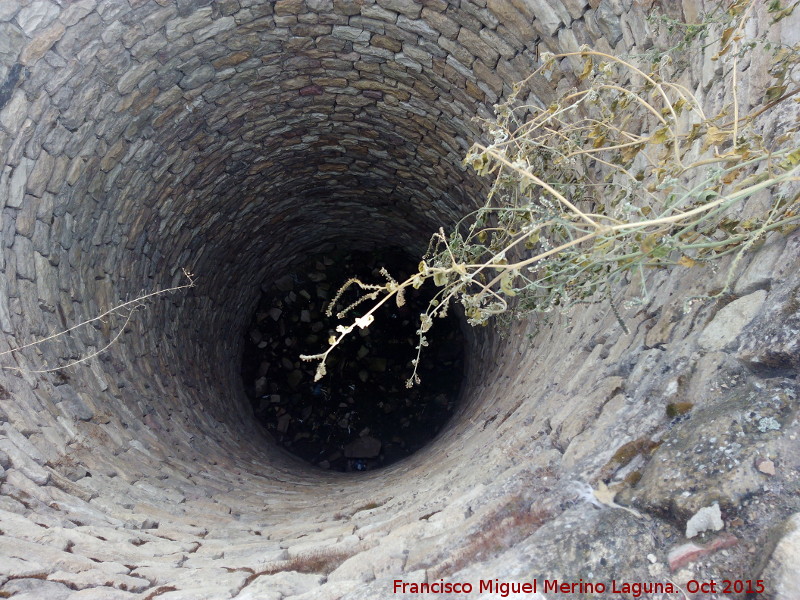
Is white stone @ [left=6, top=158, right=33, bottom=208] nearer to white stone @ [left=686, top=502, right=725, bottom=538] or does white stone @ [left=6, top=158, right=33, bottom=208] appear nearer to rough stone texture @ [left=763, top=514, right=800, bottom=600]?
white stone @ [left=686, top=502, right=725, bottom=538]

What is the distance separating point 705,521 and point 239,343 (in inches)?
185

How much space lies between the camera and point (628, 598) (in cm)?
110

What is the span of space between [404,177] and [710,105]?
274 centimetres

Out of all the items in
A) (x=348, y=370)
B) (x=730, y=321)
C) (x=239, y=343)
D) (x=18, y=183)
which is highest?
(x=18, y=183)

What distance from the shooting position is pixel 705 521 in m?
1.13

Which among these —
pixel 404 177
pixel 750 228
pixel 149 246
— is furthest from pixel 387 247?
pixel 750 228

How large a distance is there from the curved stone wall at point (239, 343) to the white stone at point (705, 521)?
0.08 feet

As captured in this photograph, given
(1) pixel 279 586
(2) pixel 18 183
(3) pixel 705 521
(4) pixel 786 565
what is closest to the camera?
(4) pixel 786 565

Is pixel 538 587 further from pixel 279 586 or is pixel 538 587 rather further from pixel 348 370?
pixel 348 370

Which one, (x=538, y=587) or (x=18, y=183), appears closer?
(x=538, y=587)

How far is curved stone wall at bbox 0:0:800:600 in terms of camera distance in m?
1.30

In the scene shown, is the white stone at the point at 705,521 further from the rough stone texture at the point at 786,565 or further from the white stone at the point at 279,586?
the white stone at the point at 279,586

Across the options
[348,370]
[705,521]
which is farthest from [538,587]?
[348,370]

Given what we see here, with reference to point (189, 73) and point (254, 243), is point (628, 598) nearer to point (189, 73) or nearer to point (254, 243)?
point (189, 73)
